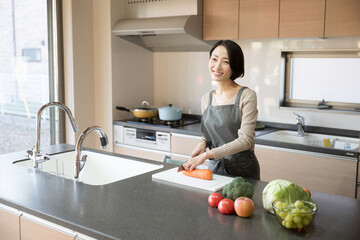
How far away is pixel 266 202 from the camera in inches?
67.3

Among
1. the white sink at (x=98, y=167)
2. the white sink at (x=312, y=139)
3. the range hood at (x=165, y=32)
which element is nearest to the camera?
the white sink at (x=98, y=167)

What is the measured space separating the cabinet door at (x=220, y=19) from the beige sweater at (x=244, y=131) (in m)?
1.54

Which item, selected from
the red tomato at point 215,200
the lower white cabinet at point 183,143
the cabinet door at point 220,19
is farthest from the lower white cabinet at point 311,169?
the red tomato at point 215,200

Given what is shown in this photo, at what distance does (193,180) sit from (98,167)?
94 cm

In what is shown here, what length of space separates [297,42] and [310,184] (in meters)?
1.32

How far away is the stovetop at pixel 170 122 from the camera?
4.14 metres

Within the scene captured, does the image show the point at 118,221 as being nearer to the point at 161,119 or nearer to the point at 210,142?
the point at 210,142

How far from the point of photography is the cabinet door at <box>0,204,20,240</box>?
1.95 metres

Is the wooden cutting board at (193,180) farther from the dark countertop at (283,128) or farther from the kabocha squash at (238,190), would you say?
the dark countertop at (283,128)

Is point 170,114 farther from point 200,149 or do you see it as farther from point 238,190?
point 238,190

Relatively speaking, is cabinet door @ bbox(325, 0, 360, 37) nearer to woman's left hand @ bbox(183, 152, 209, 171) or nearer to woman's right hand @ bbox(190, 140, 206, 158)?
woman's right hand @ bbox(190, 140, 206, 158)

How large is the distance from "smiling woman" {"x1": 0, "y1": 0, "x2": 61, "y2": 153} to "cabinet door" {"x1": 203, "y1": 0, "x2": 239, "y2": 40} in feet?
5.03

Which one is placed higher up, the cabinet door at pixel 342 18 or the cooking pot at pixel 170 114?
the cabinet door at pixel 342 18

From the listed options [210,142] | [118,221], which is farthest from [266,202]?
[210,142]
